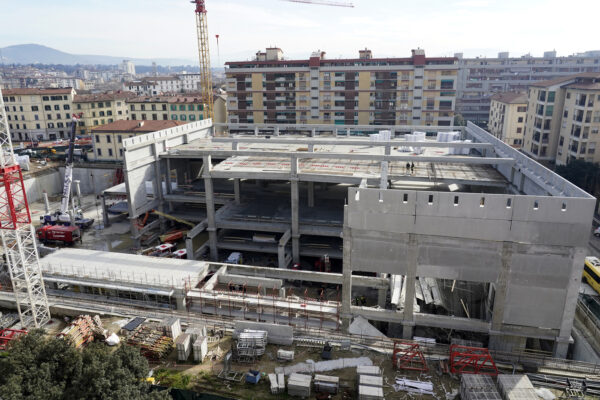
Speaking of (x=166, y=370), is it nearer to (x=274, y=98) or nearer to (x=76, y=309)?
(x=76, y=309)

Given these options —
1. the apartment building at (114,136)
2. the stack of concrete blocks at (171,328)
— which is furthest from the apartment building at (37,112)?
the stack of concrete blocks at (171,328)

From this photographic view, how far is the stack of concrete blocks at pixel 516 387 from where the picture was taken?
21438 millimetres

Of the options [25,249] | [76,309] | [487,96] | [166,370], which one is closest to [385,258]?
[166,370]

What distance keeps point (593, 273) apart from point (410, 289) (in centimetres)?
2160

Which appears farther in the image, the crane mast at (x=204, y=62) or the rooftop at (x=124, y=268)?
the crane mast at (x=204, y=62)

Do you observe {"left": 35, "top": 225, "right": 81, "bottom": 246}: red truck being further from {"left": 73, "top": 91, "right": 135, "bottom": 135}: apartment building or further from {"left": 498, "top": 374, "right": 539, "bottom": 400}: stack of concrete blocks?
{"left": 73, "top": 91, "right": 135, "bottom": 135}: apartment building

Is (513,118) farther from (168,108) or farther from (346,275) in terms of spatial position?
(346,275)

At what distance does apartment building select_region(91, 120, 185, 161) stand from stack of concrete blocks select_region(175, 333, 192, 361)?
6133 cm

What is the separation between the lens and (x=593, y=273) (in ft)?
125

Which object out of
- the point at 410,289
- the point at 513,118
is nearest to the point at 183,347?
the point at 410,289

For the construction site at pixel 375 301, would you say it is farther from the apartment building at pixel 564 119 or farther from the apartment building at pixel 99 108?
the apartment building at pixel 99 108

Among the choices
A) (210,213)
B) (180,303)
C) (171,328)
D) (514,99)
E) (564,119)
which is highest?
(514,99)

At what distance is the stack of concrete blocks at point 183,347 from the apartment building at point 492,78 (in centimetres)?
13846

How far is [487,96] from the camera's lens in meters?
145
